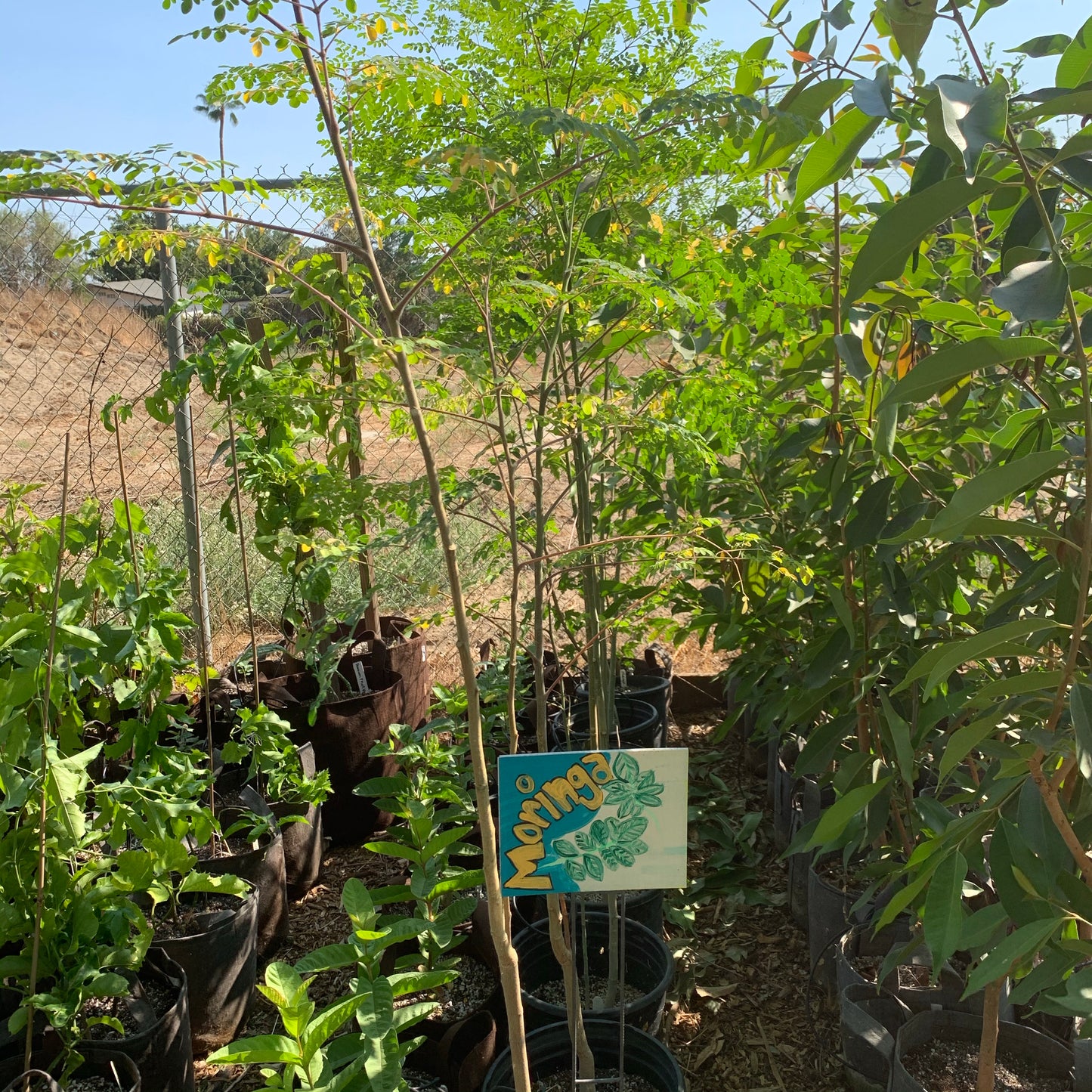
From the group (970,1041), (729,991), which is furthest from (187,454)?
(970,1041)

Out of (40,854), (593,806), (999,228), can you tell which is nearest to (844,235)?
(999,228)

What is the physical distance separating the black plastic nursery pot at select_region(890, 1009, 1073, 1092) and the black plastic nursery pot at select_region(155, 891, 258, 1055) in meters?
1.28

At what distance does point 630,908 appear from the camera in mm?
2137

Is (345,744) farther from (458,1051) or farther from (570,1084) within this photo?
(570,1084)

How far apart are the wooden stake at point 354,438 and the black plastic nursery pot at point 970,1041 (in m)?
1.13

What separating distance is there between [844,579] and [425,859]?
3.16 feet

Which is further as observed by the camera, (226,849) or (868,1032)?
(226,849)

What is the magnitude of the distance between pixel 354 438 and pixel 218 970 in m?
1.12

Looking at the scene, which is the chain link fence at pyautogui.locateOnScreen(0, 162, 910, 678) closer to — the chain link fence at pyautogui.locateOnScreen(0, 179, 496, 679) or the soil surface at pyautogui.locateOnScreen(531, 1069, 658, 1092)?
the chain link fence at pyautogui.locateOnScreen(0, 179, 496, 679)

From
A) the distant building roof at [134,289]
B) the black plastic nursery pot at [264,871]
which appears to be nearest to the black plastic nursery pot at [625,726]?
the black plastic nursery pot at [264,871]

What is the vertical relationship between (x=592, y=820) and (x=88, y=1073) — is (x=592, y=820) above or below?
above

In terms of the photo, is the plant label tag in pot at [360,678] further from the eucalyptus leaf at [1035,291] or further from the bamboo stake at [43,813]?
the eucalyptus leaf at [1035,291]

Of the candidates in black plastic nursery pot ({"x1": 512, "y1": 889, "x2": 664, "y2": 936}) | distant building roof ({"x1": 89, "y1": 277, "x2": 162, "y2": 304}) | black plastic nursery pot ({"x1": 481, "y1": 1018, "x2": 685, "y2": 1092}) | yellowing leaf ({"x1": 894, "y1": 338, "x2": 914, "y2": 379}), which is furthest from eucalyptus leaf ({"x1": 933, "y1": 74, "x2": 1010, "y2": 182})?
distant building roof ({"x1": 89, "y1": 277, "x2": 162, "y2": 304})

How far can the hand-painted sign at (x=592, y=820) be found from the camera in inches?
49.3
